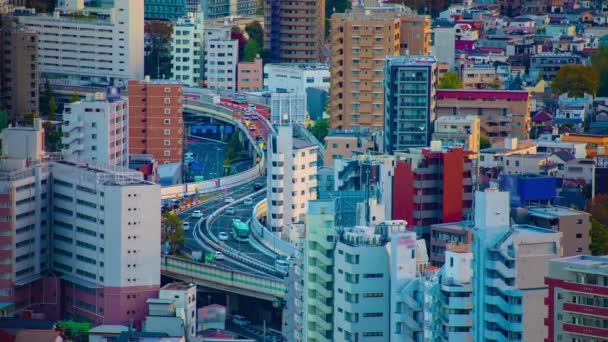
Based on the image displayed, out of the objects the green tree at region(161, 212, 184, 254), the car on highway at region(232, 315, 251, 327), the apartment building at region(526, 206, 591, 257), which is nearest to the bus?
the green tree at region(161, 212, 184, 254)

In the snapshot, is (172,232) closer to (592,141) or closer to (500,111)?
(592,141)

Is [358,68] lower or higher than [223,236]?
higher

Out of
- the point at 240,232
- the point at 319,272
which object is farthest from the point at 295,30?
the point at 319,272

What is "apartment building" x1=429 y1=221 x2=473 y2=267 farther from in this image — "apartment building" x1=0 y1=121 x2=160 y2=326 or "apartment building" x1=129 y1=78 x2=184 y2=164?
"apartment building" x1=129 y1=78 x2=184 y2=164

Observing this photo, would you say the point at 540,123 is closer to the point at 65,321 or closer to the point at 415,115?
the point at 415,115

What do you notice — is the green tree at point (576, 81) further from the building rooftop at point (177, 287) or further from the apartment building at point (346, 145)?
the building rooftop at point (177, 287)
